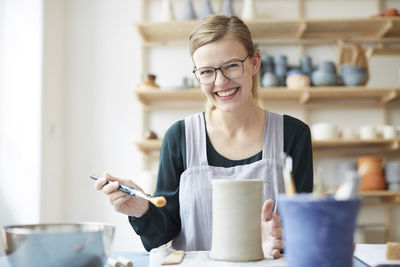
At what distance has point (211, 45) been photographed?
4.46 feet

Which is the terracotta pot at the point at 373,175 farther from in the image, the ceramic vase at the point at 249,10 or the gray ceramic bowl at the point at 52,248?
the gray ceramic bowl at the point at 52,248

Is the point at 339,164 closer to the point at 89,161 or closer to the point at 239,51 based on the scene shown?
the point at 89,161

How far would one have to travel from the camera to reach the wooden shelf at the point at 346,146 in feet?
10.0

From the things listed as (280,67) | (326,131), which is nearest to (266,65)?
(280,67)

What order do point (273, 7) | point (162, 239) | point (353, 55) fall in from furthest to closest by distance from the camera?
point (273, 7) < point (353, 55) < point (162, 239)

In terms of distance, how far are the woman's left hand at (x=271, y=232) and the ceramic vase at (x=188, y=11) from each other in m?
2.40

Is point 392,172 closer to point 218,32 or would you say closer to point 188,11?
point 188,11

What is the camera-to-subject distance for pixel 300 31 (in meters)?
3.26

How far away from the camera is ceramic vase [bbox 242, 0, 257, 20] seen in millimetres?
3221

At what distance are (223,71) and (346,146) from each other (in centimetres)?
218

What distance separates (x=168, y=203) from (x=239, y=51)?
19.8 inches

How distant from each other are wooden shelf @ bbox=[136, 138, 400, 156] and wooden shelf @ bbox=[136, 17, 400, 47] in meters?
0.76

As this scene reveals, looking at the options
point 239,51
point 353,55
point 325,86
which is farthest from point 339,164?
point 239,51

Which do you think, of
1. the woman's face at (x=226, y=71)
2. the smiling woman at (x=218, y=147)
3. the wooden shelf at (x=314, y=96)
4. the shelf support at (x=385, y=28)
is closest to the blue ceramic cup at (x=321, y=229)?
the smiling woman at (x=218, y=147)
